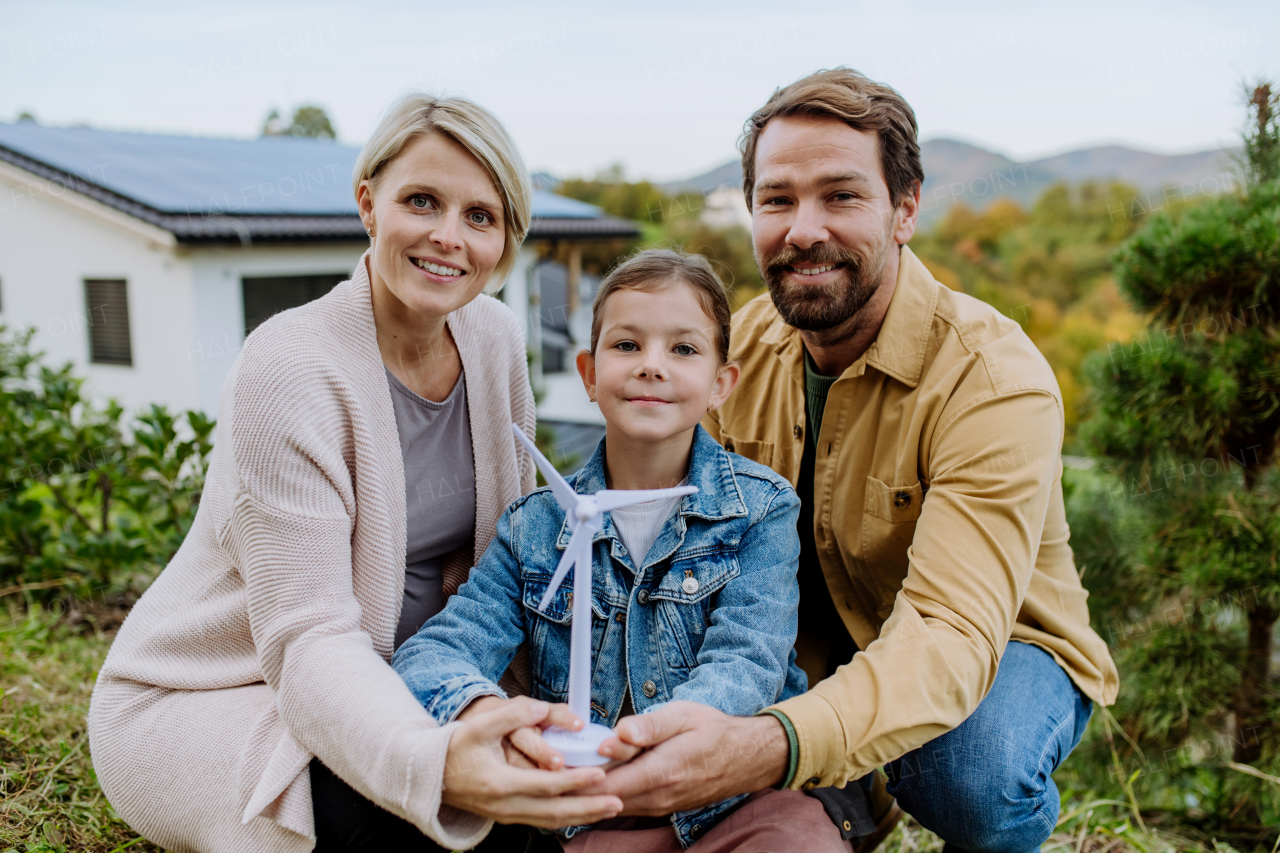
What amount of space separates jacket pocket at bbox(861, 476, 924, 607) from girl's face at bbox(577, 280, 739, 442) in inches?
35.9

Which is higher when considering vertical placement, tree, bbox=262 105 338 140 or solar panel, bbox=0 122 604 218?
tree, bbox=262 105 338 140

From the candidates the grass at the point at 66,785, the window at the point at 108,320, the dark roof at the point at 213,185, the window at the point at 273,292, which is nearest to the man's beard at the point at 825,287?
the grass at the point at 66,785

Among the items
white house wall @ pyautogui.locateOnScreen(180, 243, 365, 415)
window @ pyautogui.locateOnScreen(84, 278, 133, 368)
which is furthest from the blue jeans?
window @ pyautogui.locateOnScreen(84, 278, 133, 368)

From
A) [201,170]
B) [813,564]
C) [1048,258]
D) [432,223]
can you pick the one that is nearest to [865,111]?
[432,223]

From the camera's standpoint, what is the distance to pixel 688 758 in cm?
209

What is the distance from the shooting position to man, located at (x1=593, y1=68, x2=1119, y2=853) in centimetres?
249

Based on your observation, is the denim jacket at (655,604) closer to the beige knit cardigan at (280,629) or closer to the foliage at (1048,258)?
the beige knit cardigan at (280,629)

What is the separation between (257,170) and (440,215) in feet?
50.1

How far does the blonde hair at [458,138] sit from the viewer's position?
2631mm

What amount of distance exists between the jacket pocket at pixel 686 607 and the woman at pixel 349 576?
0.51m

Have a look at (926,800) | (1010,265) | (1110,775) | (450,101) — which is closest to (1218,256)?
(1110,775)

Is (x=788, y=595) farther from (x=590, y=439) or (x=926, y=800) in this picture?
(x=590, y=439)

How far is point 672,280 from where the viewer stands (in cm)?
257

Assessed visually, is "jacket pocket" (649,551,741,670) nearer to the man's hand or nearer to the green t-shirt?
the man's hand
